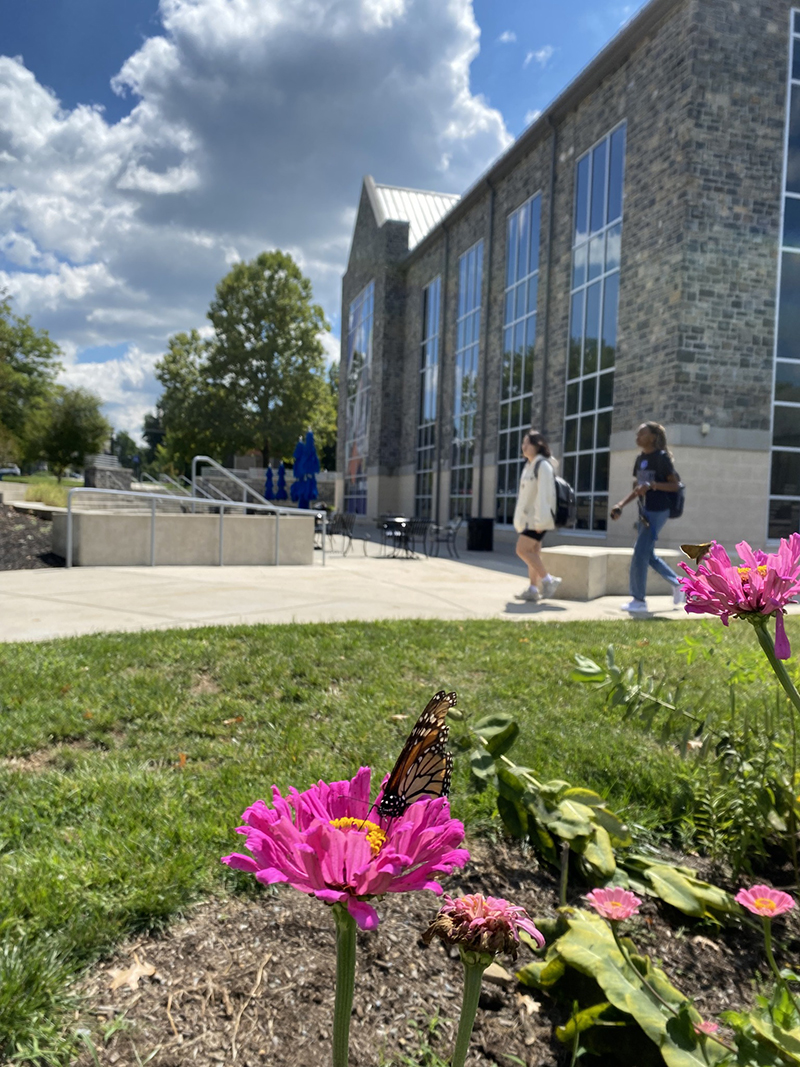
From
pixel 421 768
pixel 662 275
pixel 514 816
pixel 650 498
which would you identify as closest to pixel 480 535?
pixel 662 275

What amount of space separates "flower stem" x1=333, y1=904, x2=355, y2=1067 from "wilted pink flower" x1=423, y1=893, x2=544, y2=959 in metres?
0.08

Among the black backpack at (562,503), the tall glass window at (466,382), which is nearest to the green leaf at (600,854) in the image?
the black backpack at (562,503)

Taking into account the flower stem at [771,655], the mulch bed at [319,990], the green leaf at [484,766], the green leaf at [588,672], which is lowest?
the mulch bed at [319,990]

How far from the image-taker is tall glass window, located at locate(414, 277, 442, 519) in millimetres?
27609

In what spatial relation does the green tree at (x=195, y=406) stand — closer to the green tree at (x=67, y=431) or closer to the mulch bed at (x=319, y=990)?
the green tree at (x=67, y=431)

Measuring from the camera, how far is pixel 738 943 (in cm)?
196

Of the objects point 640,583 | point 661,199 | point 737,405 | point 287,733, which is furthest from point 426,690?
point 661,199

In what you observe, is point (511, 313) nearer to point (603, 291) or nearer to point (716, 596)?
point (603, 291)

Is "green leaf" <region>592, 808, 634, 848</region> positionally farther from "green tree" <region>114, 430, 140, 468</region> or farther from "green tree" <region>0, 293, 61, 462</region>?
"green tree" <region>114, 430, 140, 468</region>

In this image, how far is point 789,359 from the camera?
14078 mm

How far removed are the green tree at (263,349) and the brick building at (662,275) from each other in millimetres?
19216

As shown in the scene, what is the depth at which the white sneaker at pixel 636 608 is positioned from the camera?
24.7ft

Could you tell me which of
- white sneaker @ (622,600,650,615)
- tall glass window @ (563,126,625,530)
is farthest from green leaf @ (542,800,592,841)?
tall glass window @ (563,126,625,530)

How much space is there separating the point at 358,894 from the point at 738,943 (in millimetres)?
1806
